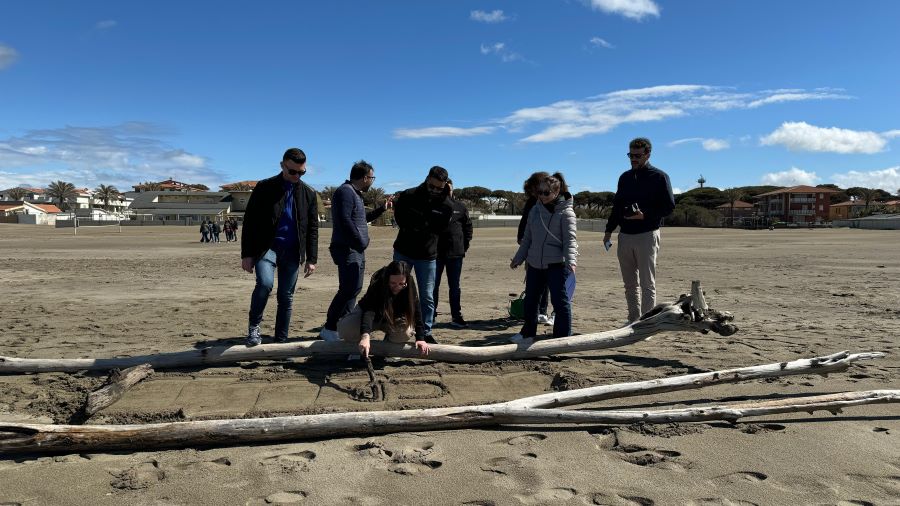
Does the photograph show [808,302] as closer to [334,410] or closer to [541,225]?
[541,225]

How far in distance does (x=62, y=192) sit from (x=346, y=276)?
16624 cm

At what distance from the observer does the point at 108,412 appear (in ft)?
12.7

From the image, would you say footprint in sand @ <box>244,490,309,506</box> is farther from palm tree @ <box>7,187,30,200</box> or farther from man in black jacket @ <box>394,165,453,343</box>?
palm tree @ <box>7,187,30,200</box>

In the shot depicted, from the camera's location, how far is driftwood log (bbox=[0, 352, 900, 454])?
10.5 feet

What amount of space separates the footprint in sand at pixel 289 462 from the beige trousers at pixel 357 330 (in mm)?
1546

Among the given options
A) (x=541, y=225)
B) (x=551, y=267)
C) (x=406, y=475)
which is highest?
(x=541, y=225)

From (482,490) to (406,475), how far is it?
43 cm

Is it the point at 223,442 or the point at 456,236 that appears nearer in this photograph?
the point at 223,442

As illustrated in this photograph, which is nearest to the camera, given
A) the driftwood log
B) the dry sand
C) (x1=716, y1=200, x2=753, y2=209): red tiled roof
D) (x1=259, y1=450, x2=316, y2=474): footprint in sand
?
the dry sand

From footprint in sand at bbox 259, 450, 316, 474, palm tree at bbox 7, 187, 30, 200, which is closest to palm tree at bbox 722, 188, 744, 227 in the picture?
footprint in sand at bbox 259, 450, 316, 474

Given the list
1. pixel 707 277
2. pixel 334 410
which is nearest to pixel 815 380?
pixel 334 410

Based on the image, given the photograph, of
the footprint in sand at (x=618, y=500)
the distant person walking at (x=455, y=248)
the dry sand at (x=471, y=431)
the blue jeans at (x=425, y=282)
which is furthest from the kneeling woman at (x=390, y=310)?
the footprint in sand at (x=618, y=500)

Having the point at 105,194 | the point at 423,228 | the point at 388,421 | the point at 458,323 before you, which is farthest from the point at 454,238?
the point at 105,194

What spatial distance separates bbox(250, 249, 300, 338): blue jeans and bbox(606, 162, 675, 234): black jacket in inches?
140
